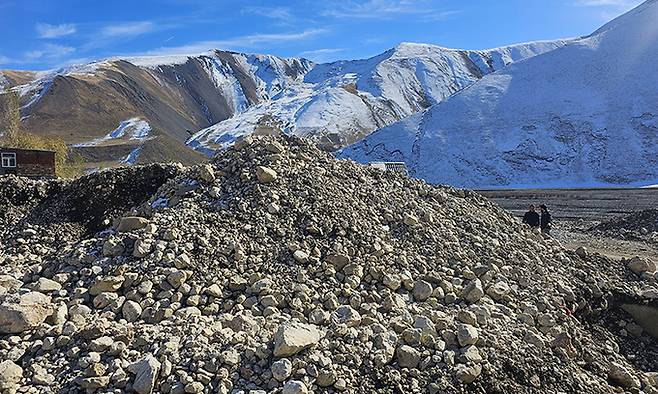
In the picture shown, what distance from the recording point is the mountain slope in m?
75.7

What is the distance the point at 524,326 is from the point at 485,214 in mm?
4225

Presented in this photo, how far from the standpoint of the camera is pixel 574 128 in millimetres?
57656

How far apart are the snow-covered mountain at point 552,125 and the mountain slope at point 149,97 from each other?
3348 centimetres

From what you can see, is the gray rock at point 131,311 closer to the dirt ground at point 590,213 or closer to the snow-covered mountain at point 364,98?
the dirt ground at point 590,213

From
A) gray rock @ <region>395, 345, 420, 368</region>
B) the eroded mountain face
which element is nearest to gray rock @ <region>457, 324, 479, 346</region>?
gray rock @ <region>395, 345, 420, 368</region>

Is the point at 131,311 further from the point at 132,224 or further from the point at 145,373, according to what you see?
the point at 132,224

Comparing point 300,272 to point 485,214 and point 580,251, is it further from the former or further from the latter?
point 580,251

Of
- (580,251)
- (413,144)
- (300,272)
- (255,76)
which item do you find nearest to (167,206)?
(300,272)

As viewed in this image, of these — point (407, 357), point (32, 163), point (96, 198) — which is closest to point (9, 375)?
point (407, 357)

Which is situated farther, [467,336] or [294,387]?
[467,336]

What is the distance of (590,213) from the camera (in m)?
25.5

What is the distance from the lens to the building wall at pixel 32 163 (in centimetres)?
2378

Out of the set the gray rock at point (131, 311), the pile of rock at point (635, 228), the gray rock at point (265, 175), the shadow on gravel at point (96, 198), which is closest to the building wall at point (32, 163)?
the shadow on gravel at point (96, 198)

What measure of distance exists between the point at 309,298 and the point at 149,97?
381 ft
